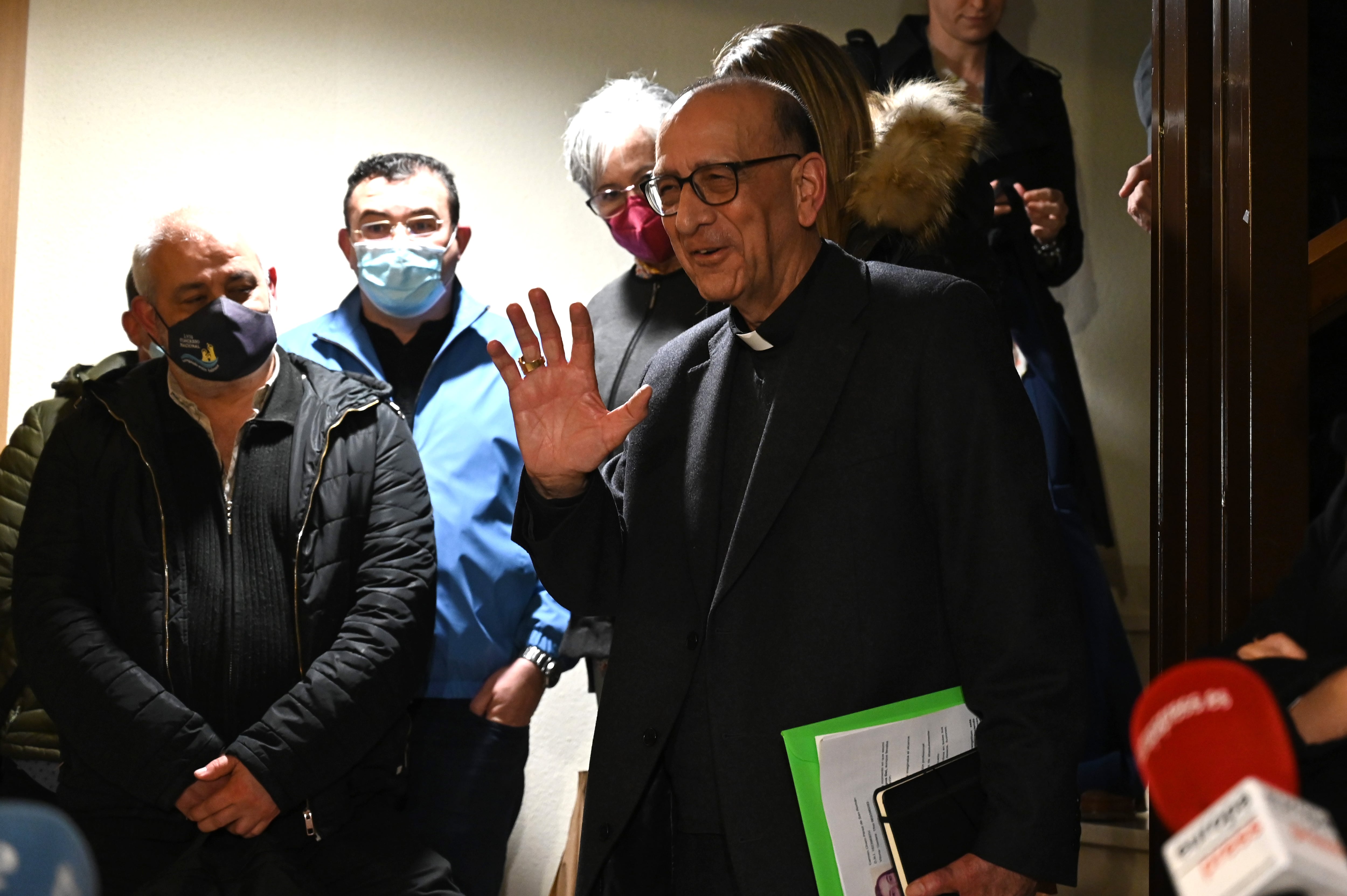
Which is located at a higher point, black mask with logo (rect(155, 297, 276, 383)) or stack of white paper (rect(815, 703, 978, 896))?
black mask with logo (rect(155, 297, 276, 383))

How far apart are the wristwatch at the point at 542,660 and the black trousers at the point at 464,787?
5.3 inches

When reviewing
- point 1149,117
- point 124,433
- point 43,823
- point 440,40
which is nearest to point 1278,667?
point 43,823

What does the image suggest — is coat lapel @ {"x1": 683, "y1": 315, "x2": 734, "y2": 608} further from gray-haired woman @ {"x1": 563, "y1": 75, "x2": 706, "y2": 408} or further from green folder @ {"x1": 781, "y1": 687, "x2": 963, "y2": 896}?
gray-haired woman @ {"x1": 563, "y1": 75, "x2": 706, "y2": 408}

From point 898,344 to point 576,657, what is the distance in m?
1.31

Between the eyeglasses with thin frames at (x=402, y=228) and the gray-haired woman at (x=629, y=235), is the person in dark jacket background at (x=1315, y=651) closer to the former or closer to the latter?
the gray-haired woman at (x=629, y=235)

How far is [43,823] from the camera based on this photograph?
803 millimetres

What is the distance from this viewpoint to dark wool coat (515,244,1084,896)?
140cm

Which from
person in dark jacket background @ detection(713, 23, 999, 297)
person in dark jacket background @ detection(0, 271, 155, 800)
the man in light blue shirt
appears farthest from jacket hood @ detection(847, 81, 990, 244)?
person in dark jacket background @ detection(0, 271, 155, 800)

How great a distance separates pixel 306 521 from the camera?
230cm

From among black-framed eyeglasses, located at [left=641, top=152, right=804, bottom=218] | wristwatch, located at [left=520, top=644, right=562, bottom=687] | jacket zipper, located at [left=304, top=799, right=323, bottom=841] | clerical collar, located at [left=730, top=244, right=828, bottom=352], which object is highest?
black-framed eyeglasses, located at [left=641, top=152, right=804, bottom=218]

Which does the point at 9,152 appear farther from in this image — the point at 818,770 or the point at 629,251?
the point at 818,770

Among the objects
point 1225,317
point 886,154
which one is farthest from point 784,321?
point 1225,317

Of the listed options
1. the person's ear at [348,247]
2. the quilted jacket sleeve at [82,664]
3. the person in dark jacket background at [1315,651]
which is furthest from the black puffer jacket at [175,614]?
the person in dark jacket background at [1315,651]

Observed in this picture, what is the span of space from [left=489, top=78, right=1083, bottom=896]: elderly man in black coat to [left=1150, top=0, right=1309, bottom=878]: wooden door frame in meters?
0.26
